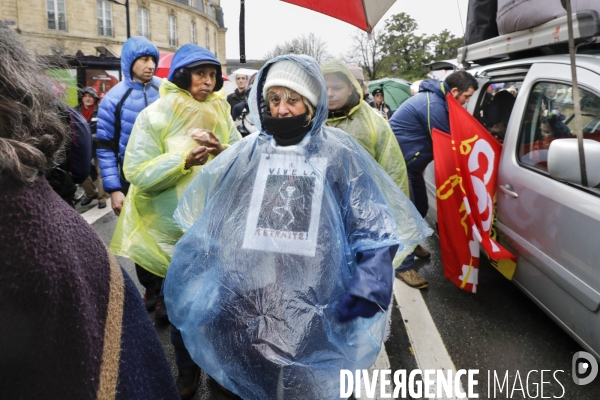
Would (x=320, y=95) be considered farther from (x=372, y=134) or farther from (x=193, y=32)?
(x=193, y=32)

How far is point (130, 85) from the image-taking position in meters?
3.39

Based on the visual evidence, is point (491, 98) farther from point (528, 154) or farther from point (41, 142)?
point (41, 142)

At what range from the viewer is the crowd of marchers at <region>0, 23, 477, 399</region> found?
2.31 ft

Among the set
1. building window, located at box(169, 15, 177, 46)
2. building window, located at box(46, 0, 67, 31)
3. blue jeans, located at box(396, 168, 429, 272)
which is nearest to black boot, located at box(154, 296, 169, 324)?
blue jeans, located at box(396, 168, 429, 272)

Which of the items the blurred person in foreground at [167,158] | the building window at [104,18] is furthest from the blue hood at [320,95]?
the building window at [104,18]

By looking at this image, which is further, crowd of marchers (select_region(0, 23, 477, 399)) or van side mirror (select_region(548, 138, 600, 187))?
van side mirror (select_region(548, 138, 600, 187))

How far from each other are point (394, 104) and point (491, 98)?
7965 mm

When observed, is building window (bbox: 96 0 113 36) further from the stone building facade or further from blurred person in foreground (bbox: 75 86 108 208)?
blurred person in foreground (bbox: 75 86 108 208)

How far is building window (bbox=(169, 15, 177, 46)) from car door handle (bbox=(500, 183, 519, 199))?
41831 mm

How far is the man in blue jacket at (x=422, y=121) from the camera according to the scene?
3.72 metres

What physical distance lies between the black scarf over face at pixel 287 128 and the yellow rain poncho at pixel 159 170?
2.56ft

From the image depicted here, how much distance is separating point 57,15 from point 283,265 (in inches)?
1435

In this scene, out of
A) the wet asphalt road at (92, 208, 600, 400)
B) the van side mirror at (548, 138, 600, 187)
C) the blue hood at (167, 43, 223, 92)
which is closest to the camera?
the van side mirror at (548, 138, 600, 187)

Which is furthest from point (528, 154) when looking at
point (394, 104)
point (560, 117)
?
point (394, 104)
